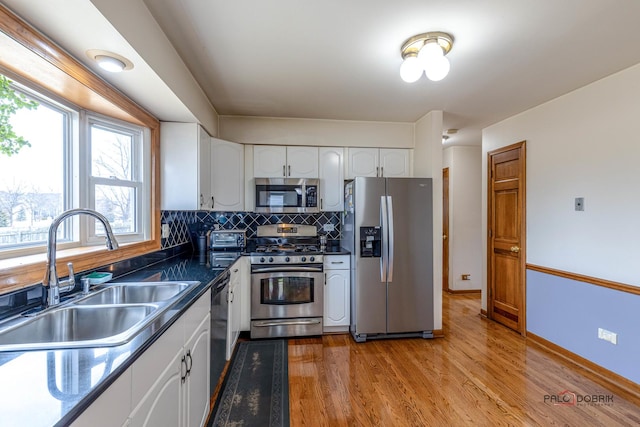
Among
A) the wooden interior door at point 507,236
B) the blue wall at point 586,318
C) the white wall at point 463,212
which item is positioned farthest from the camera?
the white wall at point 463,212

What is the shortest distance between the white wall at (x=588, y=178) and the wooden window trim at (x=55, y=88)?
12.0 feet

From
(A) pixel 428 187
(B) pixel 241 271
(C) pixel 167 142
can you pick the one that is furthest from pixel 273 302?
(A) pixel 428 187

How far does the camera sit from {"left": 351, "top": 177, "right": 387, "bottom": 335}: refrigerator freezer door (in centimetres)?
292

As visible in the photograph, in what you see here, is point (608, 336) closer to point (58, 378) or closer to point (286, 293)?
point (286, 293)

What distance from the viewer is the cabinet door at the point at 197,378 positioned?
1388mm

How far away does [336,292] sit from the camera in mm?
3086

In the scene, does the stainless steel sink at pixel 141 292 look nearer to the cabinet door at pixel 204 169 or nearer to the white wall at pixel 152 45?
the cabinet door at pixel 204 169

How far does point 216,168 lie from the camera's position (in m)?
3.03

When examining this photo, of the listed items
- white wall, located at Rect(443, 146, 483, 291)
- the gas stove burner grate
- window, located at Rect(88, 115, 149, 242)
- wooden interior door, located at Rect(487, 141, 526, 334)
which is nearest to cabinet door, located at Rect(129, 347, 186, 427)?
window, located at Rect(88, 115, 149, 242)

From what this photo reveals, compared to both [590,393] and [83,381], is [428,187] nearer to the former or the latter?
[590,393]

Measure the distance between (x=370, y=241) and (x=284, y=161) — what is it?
1339 mm

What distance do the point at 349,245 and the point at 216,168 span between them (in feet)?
5.33

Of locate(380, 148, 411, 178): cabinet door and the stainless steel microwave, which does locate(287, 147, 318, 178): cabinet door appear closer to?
→ the stainless steel microwave

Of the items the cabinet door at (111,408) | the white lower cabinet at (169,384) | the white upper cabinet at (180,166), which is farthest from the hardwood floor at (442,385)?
the white upper cabinet at (180,166)
